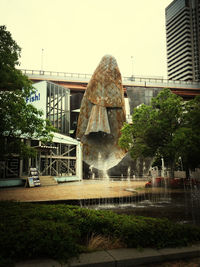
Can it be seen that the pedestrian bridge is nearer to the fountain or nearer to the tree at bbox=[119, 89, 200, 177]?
the fountain

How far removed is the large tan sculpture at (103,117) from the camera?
35312 millimetres

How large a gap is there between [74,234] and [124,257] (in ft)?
3.03

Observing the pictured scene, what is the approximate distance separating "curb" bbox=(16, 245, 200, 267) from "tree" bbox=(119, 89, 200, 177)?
36.6ft

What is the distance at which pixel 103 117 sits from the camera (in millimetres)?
35469

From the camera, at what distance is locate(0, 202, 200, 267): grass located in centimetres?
324

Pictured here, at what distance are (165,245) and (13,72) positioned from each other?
316 inches

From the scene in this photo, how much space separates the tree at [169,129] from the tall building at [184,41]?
4782 inches

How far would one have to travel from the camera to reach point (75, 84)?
5147 centimetres

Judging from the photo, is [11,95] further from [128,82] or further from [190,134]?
[128,82]

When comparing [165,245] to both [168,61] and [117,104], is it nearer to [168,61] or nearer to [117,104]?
[117,104]

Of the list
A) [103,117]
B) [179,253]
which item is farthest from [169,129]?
[103,117]

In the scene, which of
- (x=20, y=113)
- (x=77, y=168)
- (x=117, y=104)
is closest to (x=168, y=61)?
(x=117, y=104)

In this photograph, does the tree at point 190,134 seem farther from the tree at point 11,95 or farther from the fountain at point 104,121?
the fountain at point 104,121

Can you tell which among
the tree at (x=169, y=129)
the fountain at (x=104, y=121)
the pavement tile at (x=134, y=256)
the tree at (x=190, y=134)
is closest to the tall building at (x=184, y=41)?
the fountain at (x=104, y=121)
